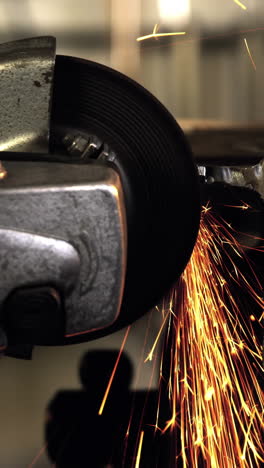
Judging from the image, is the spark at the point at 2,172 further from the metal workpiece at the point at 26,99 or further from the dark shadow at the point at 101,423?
the dark shadow at the point at 101,423

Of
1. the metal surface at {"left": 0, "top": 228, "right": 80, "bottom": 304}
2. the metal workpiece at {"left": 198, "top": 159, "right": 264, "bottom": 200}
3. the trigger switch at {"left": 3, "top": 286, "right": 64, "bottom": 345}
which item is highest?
the metal surface at {"left": 0, "top": 228, "right": 80, "bottom": 304}

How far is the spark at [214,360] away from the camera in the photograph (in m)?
1.23

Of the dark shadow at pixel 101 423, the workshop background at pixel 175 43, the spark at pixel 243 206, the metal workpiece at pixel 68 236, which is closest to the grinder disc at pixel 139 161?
the metal workpiece at pixel 68 236

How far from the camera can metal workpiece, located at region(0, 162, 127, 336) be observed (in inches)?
24.0

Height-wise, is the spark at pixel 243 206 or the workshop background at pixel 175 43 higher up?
the workshop background at pixel 175 43

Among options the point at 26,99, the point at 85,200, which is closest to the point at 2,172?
the point at 85,200

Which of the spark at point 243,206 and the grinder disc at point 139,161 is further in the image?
the spark at point 243,206

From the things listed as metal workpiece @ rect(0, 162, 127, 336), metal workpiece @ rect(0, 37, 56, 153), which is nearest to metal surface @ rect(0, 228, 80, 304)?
metal workpiece @ rect(0, 162, 127, 336)

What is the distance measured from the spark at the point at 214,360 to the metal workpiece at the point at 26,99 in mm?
540

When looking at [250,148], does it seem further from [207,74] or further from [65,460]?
[65,460]

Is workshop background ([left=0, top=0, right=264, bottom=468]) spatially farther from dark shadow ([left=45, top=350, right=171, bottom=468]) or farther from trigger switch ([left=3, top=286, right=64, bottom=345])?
trigger switch ([left=3, top=286, right=64, bottom=345])

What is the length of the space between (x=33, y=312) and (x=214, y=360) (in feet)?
2.64

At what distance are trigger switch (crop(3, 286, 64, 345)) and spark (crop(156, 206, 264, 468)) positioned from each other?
0.61m

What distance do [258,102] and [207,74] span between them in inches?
4.5
